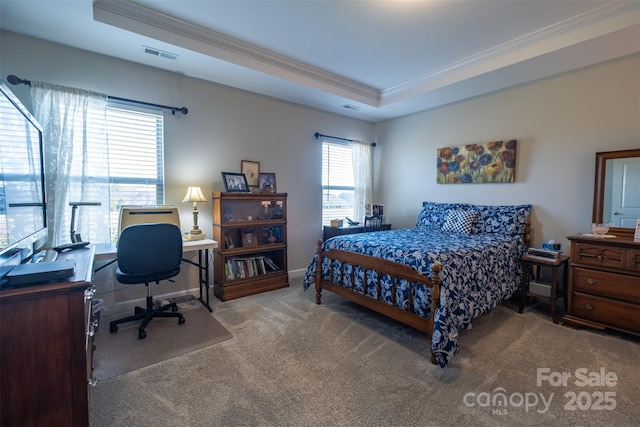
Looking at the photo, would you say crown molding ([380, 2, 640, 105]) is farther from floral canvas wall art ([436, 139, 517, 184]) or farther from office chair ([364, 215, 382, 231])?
office chair ([364, 215, 382, 231])

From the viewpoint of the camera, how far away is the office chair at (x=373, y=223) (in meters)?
4.45

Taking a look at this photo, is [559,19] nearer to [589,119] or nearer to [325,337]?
[589,119]

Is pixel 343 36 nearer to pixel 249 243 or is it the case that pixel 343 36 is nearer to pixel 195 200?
pixel 195 200

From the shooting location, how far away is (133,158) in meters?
2.94

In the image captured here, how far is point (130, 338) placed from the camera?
238 cm

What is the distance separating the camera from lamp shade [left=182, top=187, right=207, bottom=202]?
3.03m

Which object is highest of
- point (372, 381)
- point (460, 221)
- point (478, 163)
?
point (478, 163)

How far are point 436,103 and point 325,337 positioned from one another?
3.51 m

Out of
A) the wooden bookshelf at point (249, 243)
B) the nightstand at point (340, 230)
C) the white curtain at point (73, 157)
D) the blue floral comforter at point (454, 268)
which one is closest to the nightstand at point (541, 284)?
the blue floral comforter at point (454, 268)

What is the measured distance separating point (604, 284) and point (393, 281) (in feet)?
6.03

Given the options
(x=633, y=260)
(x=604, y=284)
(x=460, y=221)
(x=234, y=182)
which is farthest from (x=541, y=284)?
(x=234, y=182)

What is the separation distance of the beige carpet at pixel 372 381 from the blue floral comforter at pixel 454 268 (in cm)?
26

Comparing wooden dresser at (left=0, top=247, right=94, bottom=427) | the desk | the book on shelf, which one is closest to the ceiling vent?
the desk

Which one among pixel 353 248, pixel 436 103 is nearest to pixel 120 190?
pixel 353 248
